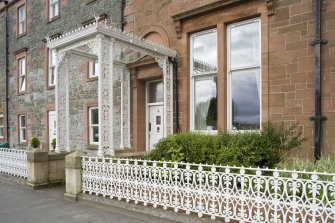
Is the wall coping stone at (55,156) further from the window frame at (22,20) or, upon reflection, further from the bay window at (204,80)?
the window frame at (22,20)

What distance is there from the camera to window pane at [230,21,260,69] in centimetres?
768

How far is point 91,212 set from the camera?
221 inches

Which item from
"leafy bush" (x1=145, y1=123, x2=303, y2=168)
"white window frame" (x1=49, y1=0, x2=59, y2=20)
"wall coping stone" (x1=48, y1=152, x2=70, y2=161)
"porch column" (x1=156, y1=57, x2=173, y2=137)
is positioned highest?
"white window frame" (x1=49, y1=0, x2=59, y2=20)

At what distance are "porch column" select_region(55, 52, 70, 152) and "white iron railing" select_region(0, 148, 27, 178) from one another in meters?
1.05

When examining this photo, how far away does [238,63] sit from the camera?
8.02 m

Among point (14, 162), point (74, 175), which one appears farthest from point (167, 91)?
point (14, 162)

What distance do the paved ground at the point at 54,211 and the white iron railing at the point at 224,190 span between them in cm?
31

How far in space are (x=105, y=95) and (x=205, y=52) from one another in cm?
330

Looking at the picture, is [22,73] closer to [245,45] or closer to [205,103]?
[205,103]

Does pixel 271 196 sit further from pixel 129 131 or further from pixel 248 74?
pixel 129 131

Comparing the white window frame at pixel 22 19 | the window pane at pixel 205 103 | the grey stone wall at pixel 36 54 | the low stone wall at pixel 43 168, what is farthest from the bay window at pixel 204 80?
the white window frame at pixel 22 19

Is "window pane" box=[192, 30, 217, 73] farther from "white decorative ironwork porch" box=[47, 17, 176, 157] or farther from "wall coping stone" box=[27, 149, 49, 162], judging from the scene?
"wall coping stone" box=[27, 149, 49, 162]

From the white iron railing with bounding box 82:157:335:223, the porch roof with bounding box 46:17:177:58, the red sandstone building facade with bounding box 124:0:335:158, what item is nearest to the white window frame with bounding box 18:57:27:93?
the red sandstone building facade with bounding box 124:0:335:158

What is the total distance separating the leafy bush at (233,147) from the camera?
6.35m
